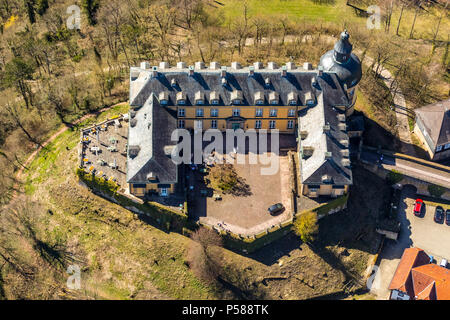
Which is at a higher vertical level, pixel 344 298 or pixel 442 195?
pixel 442 195

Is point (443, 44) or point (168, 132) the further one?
point (443, 44)

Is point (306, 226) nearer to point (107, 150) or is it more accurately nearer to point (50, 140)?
point (107, 150)

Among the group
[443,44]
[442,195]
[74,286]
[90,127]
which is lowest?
[74,286]

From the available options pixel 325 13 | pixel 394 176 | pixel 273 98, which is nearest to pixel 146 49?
pixel 273 98

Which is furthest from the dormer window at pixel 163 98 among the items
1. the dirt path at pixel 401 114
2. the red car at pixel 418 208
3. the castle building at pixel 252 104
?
the red car at pixel 418 208
